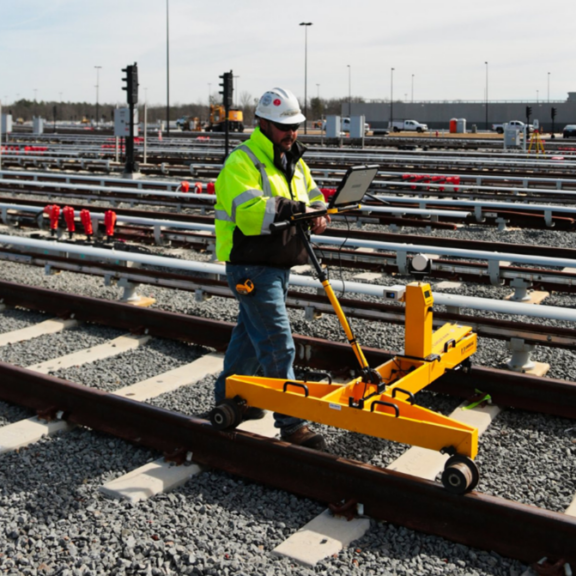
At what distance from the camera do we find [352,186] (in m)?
4.48

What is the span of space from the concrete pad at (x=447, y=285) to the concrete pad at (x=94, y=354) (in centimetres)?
379

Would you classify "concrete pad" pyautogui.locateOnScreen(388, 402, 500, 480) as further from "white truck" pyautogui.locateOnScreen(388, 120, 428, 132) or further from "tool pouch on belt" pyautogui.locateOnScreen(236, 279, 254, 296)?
"white truck" pyautogui.locateOnScreen(388, 120, 428, 132)

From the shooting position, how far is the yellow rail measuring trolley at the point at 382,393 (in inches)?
161

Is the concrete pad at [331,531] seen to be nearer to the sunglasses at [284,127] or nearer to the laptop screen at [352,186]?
the laptop screen at [352,186]

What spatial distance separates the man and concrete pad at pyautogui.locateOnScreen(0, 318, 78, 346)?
3.39 metres

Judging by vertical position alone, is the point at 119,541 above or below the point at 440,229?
below

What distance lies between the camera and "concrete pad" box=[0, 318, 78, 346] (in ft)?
24.8

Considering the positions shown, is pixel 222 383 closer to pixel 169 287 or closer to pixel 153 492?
pixel 153 492

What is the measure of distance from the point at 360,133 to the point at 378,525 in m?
40.1

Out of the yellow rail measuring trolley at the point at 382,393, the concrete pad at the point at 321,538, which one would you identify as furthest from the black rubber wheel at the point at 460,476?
the concrete pad at the point at 321,538

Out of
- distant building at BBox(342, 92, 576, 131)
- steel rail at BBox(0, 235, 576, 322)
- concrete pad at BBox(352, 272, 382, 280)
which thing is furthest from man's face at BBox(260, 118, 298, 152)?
Answer: distant building at BBox(342, 92, 576, 131)

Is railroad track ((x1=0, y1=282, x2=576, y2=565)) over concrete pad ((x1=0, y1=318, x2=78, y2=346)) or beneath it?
beneath

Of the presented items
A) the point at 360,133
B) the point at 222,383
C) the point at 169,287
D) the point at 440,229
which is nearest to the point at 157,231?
the point at 169,287

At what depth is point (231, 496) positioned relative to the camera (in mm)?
4504
